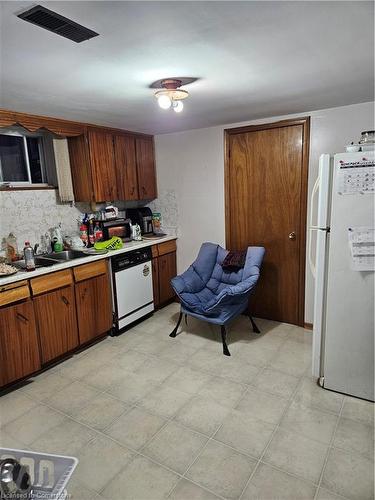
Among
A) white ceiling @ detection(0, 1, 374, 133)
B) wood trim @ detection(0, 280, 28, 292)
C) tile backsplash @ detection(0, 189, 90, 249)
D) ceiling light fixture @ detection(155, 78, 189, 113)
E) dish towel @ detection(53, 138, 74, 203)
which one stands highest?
white ceiling @ detection(0, 1, 374, 133)

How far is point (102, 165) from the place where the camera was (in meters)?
3.51

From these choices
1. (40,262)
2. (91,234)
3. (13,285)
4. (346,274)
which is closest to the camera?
(346,274)

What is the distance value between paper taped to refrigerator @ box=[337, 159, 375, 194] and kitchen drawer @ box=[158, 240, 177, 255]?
2.34 meters

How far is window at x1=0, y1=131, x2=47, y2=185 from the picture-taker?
3033 millimetres

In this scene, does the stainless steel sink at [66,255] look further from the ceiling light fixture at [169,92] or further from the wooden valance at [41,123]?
the ceiling light fixture at [169,92]

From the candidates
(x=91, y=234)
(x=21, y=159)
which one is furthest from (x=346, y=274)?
(x=21, y=159)

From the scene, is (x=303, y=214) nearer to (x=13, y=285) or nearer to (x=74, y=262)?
Result: (x=74, y=262)

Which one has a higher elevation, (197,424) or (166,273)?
(166,273)

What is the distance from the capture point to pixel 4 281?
2398mm

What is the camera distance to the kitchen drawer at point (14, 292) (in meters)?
2.41

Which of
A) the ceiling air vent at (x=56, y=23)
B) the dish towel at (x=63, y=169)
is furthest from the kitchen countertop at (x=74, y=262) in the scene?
the ceiling air vent at (x=56, y=23)

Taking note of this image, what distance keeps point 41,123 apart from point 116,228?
1.34m

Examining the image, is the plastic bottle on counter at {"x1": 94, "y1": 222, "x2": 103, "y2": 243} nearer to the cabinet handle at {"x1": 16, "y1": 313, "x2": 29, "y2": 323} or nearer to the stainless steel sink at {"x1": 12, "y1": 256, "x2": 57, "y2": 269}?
the stainless steel sink at {"x1": 12, "y1": 256, "x2": 57, "y2": 269}

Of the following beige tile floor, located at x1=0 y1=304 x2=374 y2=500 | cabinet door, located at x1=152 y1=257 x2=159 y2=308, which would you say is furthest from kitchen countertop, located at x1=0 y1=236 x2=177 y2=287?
beige tile floor, located at x1=0 y1=304 x2=374 y2=500
